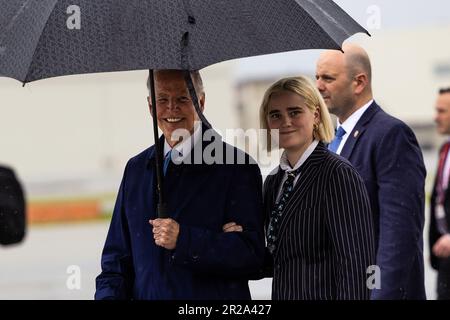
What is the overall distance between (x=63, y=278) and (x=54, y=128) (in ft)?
94.1

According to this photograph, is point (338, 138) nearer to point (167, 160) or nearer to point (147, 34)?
point (167, 160)

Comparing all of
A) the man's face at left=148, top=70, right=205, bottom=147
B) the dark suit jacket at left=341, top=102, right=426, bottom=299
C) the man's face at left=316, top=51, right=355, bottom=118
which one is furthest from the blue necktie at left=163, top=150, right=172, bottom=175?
the man's face at left=316, top=51, right=355, bottom=118

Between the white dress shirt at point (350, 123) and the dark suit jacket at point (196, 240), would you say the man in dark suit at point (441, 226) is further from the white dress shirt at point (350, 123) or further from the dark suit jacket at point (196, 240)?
the dark suit jacket at point (196, 240)

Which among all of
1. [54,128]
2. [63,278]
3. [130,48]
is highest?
[54,128]

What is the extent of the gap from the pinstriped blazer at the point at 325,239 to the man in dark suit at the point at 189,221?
0.13 meters

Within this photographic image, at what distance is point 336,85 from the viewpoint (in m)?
4.44

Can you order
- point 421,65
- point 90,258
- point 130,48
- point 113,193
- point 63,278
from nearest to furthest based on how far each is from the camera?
point 130,48, point 63,278, point 90,258, point 113,193, point 421,65

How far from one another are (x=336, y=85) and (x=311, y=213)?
1033mm

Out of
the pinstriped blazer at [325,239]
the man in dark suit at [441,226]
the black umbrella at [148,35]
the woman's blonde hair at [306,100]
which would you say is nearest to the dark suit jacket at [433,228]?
the man in dark suit at [441,226]

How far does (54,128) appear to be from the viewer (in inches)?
1683

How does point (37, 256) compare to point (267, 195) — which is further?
point (37, 256)
